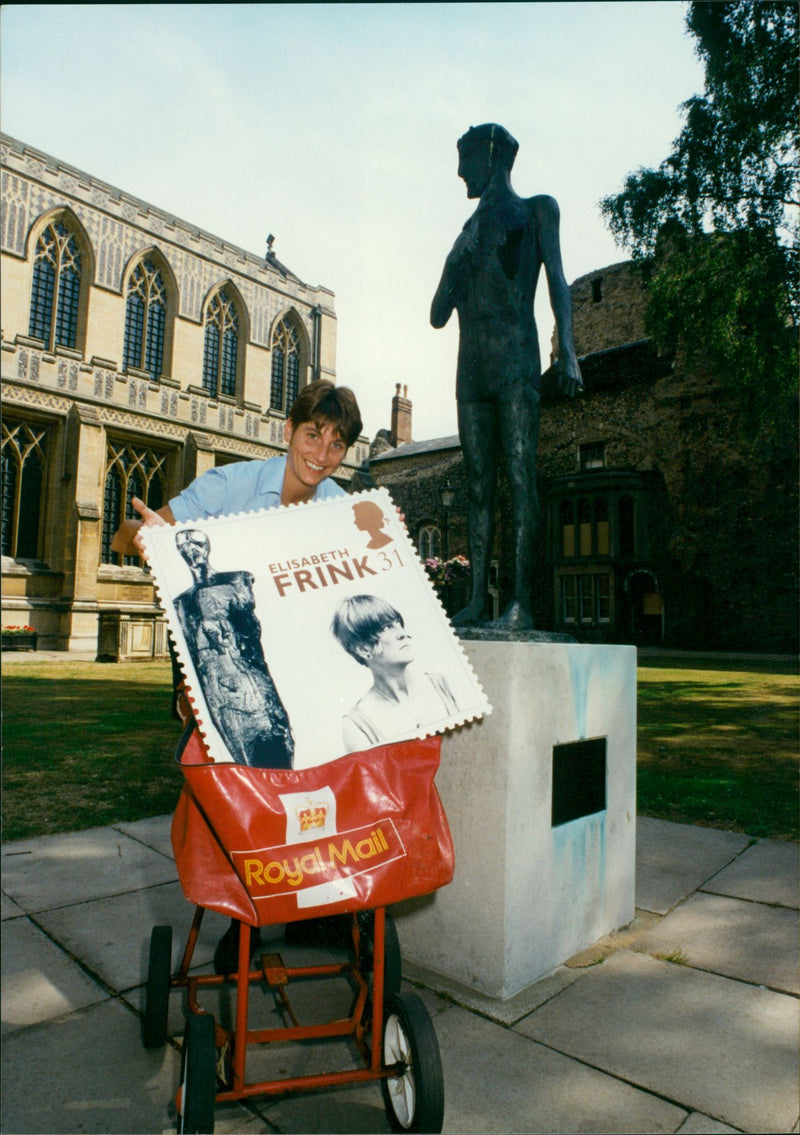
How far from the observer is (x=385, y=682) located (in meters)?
1.57

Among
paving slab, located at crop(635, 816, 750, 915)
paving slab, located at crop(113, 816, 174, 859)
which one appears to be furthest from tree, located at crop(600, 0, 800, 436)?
paving slab, located at crop(113, 816, 174, 859)

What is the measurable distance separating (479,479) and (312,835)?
2.01 metres

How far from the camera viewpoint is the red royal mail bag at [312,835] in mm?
1340

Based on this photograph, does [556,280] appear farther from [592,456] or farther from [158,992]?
[592,456]

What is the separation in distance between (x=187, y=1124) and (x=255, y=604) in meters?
1.01

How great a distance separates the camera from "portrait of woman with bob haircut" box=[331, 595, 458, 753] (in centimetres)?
151

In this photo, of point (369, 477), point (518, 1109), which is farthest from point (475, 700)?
point (369, 477)

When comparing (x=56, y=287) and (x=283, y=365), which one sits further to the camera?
(x=283, y=365)

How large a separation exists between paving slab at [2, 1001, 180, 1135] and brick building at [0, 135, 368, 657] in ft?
51.0

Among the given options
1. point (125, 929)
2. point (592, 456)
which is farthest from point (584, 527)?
point (125, 929)

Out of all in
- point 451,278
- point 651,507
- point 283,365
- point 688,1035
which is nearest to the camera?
point 688,1035

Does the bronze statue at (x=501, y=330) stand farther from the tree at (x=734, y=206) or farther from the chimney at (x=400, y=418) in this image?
the chimney at (x=400, y=418)

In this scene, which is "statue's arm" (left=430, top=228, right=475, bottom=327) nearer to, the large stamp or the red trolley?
the large stamp

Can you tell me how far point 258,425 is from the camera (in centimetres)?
2706
